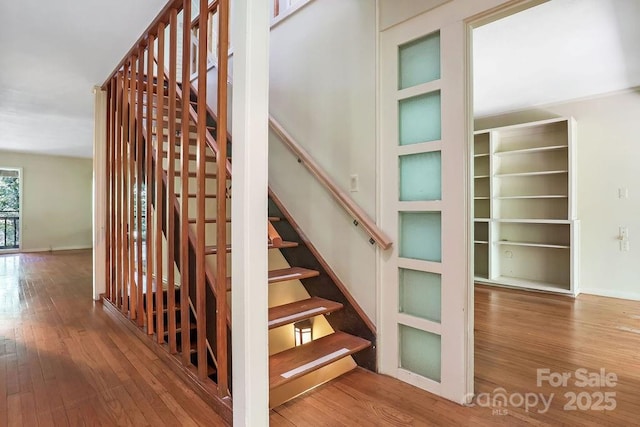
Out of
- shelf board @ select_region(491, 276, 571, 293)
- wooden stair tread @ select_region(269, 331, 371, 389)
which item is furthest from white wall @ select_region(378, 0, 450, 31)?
shelf board @ select_region(491, 276, 571, 293)

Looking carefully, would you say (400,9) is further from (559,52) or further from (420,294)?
(559,52)

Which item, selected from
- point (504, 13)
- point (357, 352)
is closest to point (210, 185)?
point (357, 352)

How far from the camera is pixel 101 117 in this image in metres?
3.54

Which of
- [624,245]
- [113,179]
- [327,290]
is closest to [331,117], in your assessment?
[327,290]

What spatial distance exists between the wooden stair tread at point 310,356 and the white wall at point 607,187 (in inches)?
141

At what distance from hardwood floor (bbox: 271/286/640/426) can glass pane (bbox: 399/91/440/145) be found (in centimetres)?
140

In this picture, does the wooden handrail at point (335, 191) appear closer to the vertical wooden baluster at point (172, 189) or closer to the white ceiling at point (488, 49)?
the vertical wooden baluster at point (172, 189)

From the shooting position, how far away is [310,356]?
1894mm

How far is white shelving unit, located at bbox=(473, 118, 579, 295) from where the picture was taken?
13.2 feet

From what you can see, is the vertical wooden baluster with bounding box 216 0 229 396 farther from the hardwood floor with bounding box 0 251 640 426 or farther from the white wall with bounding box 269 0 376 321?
the white wall with bounding box 269 0 376 321

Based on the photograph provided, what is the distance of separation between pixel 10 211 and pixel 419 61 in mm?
9897

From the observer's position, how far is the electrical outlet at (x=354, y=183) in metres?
2.19

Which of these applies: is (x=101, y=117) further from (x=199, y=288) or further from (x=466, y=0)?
(x=466, y=0)

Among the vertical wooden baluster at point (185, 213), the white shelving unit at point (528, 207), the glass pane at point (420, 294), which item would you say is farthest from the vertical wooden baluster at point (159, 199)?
the white shelving unit at point (528, 207)
